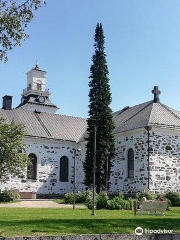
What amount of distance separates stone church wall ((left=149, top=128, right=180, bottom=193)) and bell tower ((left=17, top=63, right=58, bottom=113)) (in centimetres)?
4501

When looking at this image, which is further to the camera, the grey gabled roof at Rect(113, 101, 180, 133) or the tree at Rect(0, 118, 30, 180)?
the grey gabled roof at Rect(113, 101, 180, 133)

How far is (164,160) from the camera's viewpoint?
98.7 feet

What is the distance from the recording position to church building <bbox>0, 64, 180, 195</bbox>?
29.9 m

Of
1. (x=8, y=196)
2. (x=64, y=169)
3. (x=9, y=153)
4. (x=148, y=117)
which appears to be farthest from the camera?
(x=64, y=169)

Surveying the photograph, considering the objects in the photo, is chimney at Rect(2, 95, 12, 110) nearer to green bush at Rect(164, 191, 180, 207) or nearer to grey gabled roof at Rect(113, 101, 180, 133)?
grey gabled roof at Rect(113, 101, 180, 133)

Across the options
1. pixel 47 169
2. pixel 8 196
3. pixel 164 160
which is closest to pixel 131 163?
pixel 164 160

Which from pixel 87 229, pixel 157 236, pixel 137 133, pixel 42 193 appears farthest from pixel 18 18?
pixel 42 193

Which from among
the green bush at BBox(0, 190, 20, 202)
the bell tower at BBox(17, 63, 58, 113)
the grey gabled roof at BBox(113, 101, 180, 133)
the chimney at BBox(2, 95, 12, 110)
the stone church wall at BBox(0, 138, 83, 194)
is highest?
the bell tower at BBox(17, 63, 58, 113)

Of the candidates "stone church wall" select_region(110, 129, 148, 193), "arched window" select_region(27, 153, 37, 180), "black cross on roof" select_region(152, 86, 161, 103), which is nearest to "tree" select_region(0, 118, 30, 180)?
"arched window" select_region(27, 153, 37, 180)

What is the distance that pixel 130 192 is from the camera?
30812 millimetres

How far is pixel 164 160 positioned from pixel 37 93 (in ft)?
157

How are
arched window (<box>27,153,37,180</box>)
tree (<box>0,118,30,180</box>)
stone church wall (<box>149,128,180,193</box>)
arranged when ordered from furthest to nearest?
arched window (<box>27,153,37,180</box>) → stone church wall (<box>149,128,180,193</box>) → tree (<box>0,118,30,180</box>)

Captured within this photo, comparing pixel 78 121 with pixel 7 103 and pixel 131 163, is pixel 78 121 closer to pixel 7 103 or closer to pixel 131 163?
pixel 7 103

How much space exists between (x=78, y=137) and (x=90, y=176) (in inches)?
293
